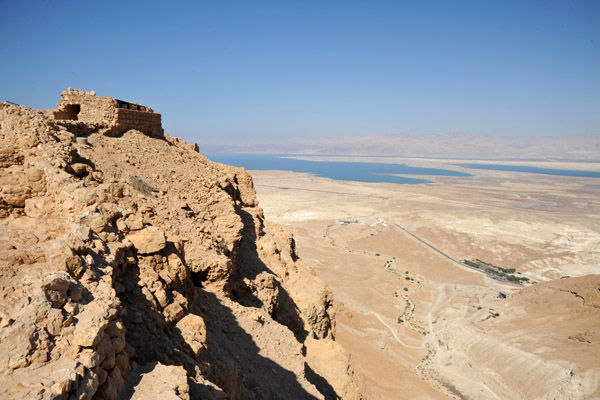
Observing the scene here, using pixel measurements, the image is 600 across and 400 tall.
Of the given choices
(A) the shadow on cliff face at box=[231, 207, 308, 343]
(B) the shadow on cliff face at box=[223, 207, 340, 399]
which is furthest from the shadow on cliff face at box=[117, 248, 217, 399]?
(A) the shadow on cliff face at box=[231, 207, 308, 343]

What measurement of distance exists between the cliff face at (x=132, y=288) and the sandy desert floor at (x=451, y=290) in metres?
5.09

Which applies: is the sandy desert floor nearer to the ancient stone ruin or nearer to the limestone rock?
the limestone rock

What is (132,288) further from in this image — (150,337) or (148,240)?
(148,240)

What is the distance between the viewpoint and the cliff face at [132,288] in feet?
10.3

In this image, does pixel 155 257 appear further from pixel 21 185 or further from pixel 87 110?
pixel 87 110

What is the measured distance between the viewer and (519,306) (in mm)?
22281

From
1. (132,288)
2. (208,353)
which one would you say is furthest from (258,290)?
(132,288)

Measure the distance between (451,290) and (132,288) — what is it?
1064 inches

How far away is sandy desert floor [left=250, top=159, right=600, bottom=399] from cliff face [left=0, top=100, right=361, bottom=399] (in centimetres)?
509

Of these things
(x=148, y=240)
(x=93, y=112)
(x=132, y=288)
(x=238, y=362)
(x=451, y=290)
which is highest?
(x=93, y=112)

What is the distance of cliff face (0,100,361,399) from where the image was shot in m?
3.13

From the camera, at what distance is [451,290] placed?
89.4 ft

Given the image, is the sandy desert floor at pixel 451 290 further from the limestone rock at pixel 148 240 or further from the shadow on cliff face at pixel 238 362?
the limestone rock at pixel 148 240

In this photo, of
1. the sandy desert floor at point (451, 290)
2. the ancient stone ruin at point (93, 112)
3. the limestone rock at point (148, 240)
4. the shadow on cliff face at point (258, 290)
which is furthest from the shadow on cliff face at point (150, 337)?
the sandy desert floor at point (451, 290)
